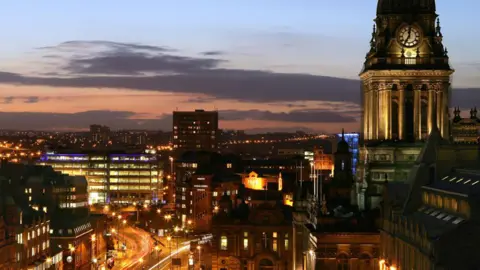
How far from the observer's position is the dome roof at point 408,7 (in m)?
108

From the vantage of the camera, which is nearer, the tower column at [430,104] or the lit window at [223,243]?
the tower column at [430,104]

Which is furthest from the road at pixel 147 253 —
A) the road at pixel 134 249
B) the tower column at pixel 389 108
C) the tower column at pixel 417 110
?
the tower column at pixel 417 110

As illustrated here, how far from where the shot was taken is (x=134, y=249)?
16675 cm

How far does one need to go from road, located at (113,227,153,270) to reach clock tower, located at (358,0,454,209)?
153ft

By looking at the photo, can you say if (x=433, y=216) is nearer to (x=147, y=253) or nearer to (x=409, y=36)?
(x=409, y=36)

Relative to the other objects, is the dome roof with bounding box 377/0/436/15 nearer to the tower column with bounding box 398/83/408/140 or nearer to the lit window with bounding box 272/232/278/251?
the tower column with bounding box 398/83/408/140

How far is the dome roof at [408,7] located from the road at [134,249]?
177 feet

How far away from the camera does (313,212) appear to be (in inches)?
4230

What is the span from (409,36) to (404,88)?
5882 mm

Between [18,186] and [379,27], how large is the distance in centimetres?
7030

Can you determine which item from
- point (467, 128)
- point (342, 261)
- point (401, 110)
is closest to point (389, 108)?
point (401, 110)

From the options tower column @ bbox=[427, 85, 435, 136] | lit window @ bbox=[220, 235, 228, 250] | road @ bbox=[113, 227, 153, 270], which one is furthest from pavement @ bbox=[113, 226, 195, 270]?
tower column @ bbox=[427, 85, 435, 136]

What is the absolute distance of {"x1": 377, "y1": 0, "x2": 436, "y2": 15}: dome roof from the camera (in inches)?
4272

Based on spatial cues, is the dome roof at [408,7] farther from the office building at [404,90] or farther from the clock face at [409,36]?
the clock face at [409,36]
